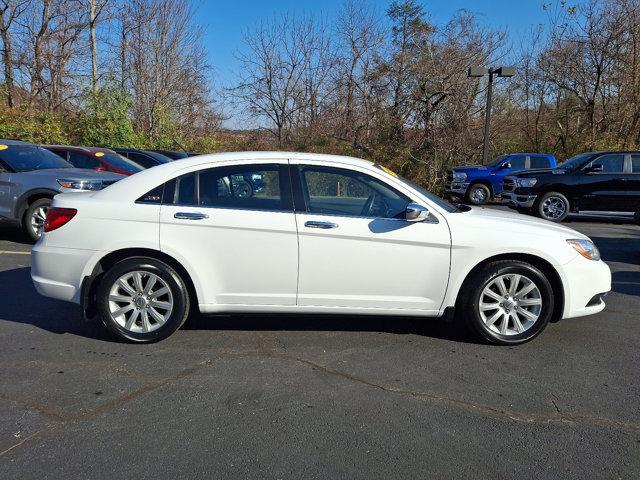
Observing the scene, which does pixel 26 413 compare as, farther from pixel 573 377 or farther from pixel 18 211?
pixel 18 211

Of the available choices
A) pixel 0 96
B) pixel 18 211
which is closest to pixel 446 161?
pixel 18 211

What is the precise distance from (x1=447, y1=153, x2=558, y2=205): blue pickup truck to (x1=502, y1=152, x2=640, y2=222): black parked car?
3.48m

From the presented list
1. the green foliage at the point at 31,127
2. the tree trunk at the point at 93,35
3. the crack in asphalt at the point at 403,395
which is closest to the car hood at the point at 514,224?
the crack in asphalt at the point at 403,395

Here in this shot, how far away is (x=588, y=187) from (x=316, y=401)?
11.0m

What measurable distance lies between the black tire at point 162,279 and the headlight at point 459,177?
44.0 ft

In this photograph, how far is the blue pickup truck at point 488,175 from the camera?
1588 cm

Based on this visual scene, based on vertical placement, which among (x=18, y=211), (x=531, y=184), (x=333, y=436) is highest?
(x=531, y=184)

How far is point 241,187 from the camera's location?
4180 millimetres

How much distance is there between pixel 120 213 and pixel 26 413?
1638 mm

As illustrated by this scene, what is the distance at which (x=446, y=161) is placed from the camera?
712 inches

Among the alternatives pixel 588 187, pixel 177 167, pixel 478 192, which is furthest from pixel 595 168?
pixel 177 167

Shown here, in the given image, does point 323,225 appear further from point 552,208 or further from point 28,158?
point 552,208

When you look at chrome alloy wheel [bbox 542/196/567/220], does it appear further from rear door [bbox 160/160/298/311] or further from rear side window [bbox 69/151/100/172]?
rear side window [bbox 69/151/100/172]

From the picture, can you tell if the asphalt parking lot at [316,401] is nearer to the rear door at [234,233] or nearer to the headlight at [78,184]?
the rear door at [234,233]
